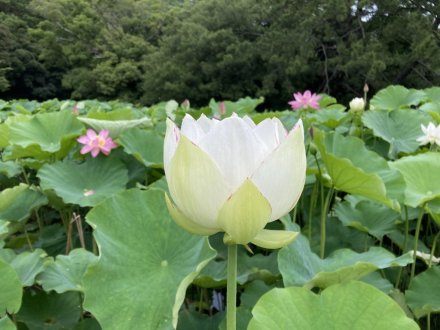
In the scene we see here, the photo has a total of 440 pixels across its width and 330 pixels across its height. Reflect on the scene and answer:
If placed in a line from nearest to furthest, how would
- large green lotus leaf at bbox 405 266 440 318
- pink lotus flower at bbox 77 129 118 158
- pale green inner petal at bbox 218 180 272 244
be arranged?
pale green inner petal at bbox 218 180 272 244 → large green lotus leaf at bbox 405 266 440 318 → pink lotus flower at bbox 77 129 118 158

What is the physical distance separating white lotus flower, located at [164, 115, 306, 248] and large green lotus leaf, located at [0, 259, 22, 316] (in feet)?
0.79

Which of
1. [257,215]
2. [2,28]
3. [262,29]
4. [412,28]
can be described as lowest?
[2,28]

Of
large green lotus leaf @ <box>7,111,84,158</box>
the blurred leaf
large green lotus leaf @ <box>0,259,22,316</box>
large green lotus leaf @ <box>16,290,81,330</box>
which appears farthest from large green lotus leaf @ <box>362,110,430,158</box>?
large green lotus leaf @ <box>0,259,22,316</box>

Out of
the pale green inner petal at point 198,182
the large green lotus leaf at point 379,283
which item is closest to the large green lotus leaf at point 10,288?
the pale green inner petal at point 198,182

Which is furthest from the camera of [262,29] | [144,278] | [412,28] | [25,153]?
[262,29]

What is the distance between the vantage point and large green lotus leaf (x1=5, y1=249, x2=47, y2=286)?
2.16 ft

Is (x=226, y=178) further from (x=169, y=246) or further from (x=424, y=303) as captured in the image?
(x=424, y=303)

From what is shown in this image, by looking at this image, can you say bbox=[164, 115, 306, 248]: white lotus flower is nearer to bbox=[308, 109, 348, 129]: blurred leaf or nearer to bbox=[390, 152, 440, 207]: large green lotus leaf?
bbox=[390, 152, 440, 207]: large green lotus leaf

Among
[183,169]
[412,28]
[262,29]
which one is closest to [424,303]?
[183,169]

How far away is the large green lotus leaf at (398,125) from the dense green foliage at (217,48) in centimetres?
747

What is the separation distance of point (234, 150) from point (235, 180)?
0.08ft

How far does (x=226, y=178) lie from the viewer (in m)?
0.41

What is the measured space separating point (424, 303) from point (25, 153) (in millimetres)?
869

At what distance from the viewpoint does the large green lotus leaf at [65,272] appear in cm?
64
